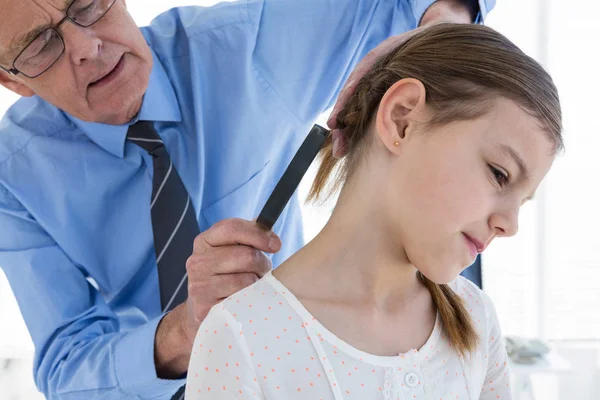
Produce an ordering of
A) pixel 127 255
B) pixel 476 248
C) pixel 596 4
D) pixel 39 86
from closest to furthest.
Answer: pixel 476 248 < pixel 39 86 < pixel 127 255 < pixel 596 4

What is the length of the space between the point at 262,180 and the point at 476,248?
62 cm

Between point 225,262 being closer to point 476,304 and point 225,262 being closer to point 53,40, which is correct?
point 476,304

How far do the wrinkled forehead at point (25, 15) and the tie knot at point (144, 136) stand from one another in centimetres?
24

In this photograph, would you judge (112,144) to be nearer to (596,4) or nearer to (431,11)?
(431,11)

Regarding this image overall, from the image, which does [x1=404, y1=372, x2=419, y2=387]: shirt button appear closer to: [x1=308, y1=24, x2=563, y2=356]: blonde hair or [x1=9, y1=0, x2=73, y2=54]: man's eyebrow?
[x1=308, y1=24, x2=563, y2=356]: blonde hair

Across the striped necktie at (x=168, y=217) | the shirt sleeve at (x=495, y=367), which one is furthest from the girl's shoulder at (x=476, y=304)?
the striped necktie at (x=168, y=217)

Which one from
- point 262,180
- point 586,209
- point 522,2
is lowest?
point 586,209

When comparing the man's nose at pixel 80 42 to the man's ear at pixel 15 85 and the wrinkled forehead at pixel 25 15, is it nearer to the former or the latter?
the wrinkled forehead at pixel 25 15

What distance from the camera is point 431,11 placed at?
132cm

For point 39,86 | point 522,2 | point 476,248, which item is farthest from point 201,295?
Answer: point 522,2

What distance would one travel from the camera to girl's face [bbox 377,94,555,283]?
2.93 feet

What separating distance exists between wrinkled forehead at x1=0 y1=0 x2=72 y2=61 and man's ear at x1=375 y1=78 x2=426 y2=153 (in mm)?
552

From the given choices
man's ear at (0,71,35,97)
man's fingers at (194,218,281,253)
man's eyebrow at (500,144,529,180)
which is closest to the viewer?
man's eyebrow at (500,144,529,180)

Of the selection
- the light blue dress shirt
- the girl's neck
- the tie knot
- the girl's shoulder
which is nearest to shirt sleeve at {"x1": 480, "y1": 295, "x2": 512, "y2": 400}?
the girl's shoulder
